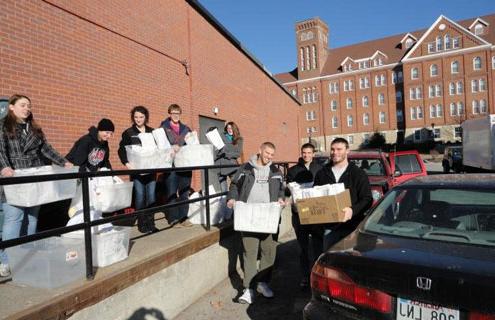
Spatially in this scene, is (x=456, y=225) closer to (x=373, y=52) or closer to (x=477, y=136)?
(x=477, y=136)

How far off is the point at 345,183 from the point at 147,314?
2.47 metres

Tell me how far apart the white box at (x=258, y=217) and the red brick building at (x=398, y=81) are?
4679cm

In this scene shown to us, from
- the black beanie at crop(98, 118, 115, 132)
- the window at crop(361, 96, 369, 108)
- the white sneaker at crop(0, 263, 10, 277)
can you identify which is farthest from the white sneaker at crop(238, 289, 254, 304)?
the window at crop(361, 96, 369, 108)

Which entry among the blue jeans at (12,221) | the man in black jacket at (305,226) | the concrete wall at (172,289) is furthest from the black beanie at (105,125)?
the man in black jacket at (305,226)

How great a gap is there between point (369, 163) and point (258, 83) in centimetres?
894

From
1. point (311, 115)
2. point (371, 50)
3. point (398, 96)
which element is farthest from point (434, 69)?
point (311, 115)

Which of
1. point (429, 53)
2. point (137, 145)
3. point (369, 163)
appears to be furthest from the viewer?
point (429, 53)

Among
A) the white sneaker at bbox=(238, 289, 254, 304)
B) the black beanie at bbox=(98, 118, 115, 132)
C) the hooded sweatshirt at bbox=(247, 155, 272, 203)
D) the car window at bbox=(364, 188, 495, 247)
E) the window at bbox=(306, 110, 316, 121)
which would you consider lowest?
the white sneaker at bbox=(238, 289, 254, 304)

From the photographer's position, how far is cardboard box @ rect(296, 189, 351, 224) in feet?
13.3

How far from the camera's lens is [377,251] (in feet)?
9.17

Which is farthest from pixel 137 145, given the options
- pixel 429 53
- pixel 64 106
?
pixel 429 53

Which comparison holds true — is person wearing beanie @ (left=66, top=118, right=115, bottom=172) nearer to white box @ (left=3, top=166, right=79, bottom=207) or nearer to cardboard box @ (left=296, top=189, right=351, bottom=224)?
white box @ (left=3, top=166, right=79, bottom=207)

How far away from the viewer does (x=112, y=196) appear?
4223mm

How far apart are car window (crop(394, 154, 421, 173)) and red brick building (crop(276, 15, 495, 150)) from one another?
135 ft
